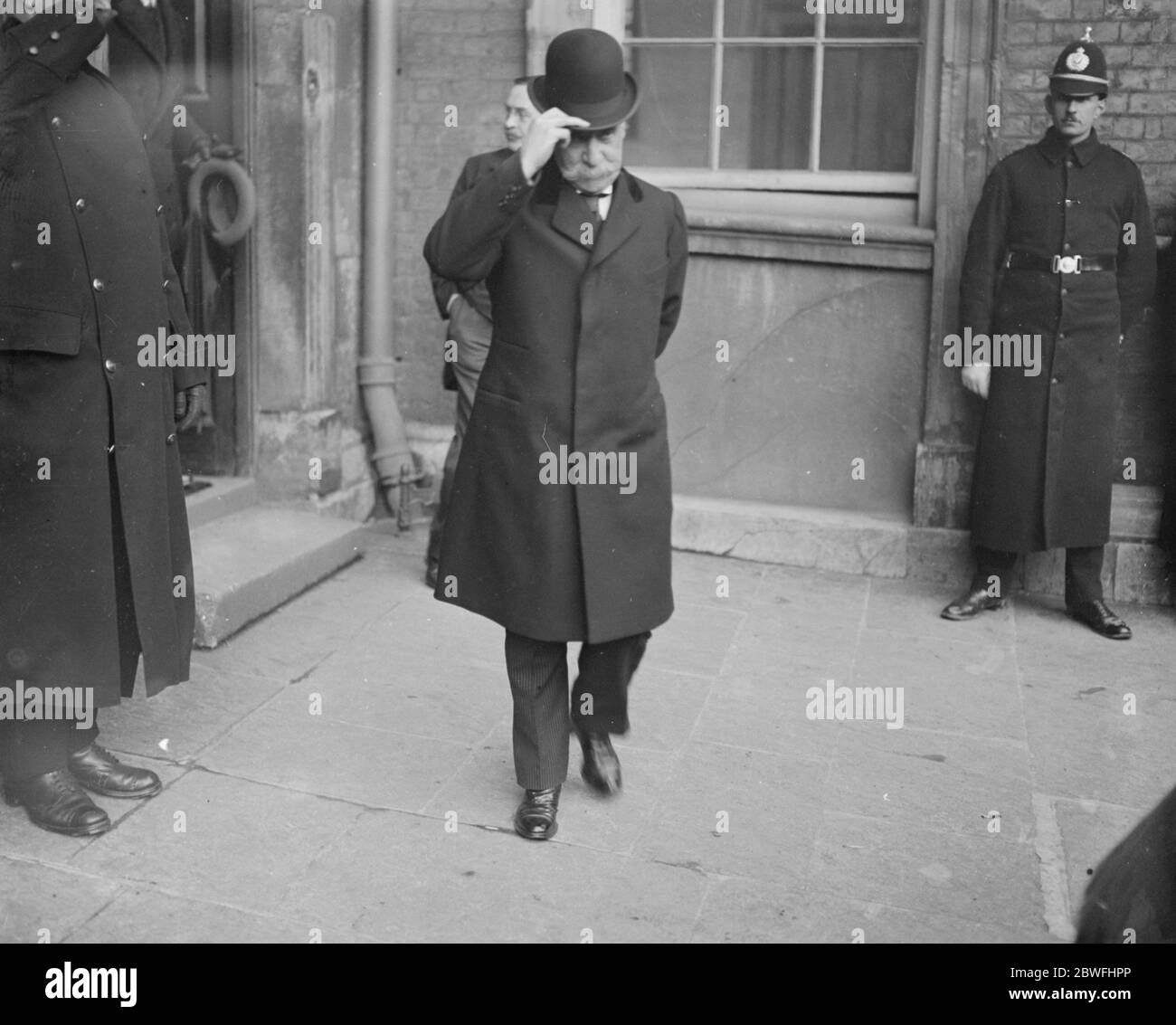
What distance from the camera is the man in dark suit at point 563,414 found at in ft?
12.4

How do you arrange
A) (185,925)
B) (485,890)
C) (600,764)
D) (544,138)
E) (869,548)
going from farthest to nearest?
(869,548), (600,764), (485,890), (544,138), (185,925)

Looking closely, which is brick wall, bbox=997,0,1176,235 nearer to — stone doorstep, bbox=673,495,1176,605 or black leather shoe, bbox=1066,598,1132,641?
stone doorstep, bbox=673,495,1176,605

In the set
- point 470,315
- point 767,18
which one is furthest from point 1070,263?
point 470,315

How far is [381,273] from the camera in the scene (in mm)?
7008

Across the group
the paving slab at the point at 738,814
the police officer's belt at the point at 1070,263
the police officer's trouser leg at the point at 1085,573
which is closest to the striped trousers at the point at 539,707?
the paving slab at the point at 738,814

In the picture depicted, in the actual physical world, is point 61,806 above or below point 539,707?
below

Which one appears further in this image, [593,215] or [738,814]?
[738,814]

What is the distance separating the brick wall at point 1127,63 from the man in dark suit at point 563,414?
2.86m

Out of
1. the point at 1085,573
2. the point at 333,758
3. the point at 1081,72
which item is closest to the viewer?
the point at 333,758

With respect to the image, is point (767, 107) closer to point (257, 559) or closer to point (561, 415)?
point (257, 559)

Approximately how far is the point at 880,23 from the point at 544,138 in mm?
3554

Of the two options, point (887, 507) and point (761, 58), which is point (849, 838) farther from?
point (761, 58)

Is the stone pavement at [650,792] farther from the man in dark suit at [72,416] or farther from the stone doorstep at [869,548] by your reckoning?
the man in dark suit at [72,416]

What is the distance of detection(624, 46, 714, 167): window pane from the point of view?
6.95m
